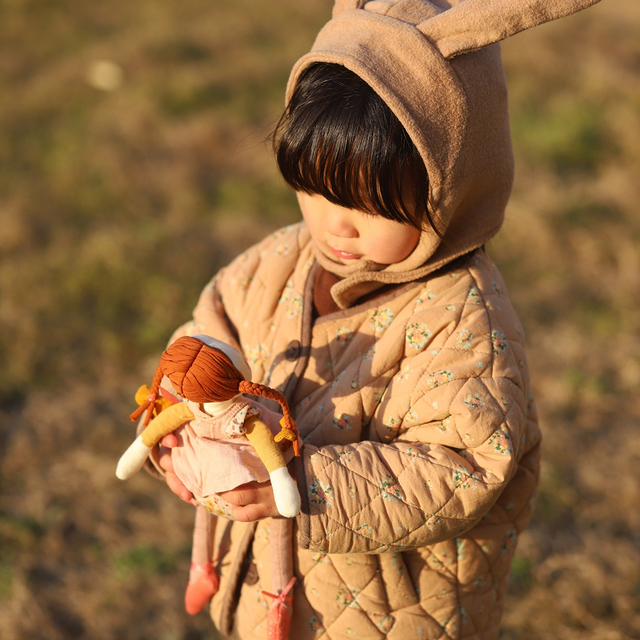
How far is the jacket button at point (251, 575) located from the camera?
5.46ft

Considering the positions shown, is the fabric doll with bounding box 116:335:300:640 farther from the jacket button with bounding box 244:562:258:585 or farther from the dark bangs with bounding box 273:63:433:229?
the dark bangs with bounding box 273:63:433:229

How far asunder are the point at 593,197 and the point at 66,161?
395 cm

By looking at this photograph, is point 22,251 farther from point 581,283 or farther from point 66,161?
point 581,283

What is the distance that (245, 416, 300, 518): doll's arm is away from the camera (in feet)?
4.33

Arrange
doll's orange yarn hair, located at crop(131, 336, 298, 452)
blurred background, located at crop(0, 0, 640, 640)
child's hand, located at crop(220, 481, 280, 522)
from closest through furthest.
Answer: doll's orange yarn hair, located at crop(131, 336, 298, 452) < child's hand, located at crop(220, 481, 280, 522) < blurred background, located at crop(0, 0, 640, 640)

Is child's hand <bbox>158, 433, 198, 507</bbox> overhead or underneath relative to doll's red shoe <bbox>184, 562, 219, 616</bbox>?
overhead

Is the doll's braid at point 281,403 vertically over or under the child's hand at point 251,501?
over

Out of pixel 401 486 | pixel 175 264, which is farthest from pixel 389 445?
pixel 175 264

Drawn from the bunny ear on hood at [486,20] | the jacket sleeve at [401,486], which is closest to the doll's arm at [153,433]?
the jacket sleeve at [401,486]

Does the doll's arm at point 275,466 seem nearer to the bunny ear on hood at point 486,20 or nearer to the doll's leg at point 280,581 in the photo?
the doll's leg at point 280,581

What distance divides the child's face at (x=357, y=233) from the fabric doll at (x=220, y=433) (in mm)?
338

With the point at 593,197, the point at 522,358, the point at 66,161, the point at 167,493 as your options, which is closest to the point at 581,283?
the point at 593,197

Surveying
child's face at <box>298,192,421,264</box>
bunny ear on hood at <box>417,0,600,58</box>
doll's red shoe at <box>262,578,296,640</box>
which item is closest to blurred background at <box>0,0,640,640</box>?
child's face at <box>298,192,421,264</box>

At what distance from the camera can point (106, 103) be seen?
6.33 meters
